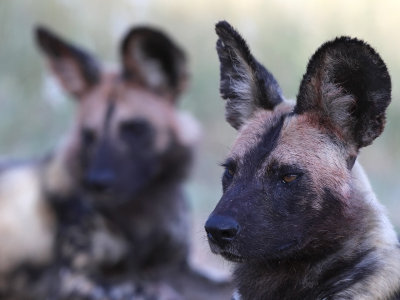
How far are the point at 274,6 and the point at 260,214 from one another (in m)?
7.70

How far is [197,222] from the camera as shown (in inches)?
290

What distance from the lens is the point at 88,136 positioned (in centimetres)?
532

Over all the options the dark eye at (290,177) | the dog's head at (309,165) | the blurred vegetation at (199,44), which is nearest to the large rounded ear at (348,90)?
the dog's head at (309,165)

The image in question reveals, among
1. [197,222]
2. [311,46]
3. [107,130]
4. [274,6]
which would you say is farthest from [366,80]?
[274,6]

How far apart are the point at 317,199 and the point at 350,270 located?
256 millimetres

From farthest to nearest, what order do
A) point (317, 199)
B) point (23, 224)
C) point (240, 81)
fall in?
point (23, 224), point (240, 81), point (317, 199)

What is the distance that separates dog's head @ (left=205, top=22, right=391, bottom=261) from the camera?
270 centimetres

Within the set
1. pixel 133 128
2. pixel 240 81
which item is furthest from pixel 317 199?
pixel 133 128

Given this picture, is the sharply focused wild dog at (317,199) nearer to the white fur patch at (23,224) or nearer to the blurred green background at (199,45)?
the white fur patch at (23,224)

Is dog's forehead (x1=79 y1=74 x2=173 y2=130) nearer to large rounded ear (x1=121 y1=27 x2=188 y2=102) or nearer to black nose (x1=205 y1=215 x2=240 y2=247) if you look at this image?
large rounded ear (x1=121 y1=27 x2=188 y2=102)

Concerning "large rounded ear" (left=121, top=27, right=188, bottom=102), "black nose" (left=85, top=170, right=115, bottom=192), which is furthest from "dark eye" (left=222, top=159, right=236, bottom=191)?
"large rounded ear" (left=121, top=27, right=188, bottom=102)

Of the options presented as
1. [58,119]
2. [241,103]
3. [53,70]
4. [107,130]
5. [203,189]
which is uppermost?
[58,119]

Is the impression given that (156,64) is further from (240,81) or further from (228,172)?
(228,172)

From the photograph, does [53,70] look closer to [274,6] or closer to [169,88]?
[169,88]
